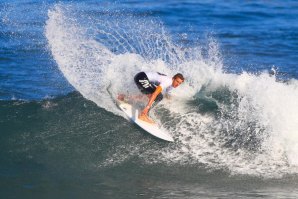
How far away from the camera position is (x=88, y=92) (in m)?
15.9

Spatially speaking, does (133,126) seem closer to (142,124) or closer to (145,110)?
(142,124)

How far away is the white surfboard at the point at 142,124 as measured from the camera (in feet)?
44.6

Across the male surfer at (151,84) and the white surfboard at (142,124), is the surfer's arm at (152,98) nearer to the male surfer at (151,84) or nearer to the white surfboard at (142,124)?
the male surfer at (151,84)

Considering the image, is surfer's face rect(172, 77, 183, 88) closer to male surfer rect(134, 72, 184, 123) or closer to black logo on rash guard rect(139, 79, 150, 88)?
male surfer rect(134, 72, 184, 123)

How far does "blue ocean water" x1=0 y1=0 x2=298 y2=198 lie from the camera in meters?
11.6

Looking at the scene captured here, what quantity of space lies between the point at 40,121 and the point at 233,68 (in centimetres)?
899

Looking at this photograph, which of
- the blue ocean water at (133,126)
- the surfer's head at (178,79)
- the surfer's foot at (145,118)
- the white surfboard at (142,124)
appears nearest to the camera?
the blue ocean water at (133,126)

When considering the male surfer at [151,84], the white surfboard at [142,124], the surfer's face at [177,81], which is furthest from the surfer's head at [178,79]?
the white surfboard at [142,124]

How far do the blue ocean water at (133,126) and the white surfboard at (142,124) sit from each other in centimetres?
20

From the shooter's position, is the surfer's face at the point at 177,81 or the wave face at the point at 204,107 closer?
the wave face at the point at 204,107

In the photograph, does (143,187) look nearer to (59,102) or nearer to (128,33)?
(59,102)

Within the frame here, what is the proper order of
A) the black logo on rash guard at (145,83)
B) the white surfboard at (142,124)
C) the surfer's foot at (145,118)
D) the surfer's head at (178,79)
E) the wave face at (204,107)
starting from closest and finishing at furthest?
the wave face at (204,107)
the surfer's head at (178,79)
the white surfboard at (142,124)
the surfer's foot at (145,118)
the black logo on rash guard at (145,83)

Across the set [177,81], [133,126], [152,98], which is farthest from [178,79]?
[133,126]

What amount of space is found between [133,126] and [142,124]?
0.43m
